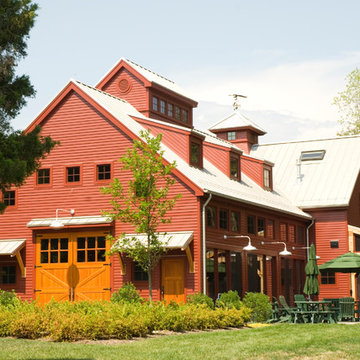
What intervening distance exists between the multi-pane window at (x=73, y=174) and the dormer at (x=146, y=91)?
6096 mm

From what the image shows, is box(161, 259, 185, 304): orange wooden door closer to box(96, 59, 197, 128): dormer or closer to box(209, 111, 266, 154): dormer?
box(96, 59, 197, 128): dormer

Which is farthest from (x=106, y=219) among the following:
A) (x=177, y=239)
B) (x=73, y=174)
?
(x=177, y=239)

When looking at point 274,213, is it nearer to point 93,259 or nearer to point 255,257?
point 255,257

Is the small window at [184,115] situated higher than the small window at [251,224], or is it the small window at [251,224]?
the small window at [184,115]

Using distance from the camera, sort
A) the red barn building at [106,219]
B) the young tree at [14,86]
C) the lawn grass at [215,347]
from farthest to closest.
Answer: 1. the red barn building at [106,219]
2. the young tree at [14,86]
3. the lawn grass at [215,347]

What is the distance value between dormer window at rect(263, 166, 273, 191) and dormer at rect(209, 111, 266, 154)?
8.24 metres

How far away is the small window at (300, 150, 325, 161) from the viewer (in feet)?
139

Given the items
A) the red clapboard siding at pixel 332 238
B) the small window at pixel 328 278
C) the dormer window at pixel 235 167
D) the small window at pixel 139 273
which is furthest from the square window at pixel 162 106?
the small window at pixel 328 278

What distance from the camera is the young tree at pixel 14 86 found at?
56.4 feet

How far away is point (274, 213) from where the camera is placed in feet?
114

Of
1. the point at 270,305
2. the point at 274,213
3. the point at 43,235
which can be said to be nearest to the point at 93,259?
the point at 43,235

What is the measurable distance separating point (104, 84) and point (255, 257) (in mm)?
11946

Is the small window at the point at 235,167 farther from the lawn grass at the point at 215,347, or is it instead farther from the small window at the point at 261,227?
the lawn grass at the point at 215,347

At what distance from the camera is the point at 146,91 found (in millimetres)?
35438
